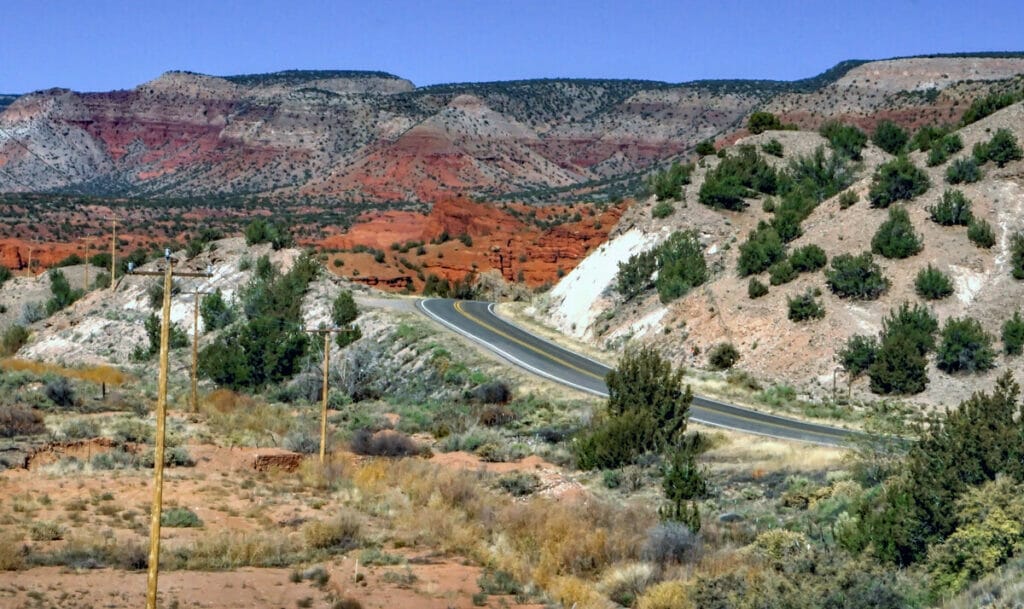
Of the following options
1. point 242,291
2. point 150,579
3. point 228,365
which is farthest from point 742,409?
point 242,291

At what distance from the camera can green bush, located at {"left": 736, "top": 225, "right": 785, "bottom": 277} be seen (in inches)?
2172

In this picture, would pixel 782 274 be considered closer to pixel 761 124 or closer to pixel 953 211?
pixel 953 211

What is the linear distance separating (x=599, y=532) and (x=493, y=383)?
74.0 feet

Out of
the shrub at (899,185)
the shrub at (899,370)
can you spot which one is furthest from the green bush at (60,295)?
Answer: the shrub at (899,370)

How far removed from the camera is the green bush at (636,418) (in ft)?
112

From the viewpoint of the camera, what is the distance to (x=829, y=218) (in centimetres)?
5844

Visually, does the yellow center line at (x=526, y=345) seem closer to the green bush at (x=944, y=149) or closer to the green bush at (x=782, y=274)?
the green bush at (x=782, y=274)

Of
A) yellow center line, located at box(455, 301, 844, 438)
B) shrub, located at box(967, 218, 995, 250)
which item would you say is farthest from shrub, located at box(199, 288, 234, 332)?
shrub, located at box(967, 218, 995, 250)

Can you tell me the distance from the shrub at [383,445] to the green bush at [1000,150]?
31.8 metres

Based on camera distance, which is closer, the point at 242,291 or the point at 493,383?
the point at 493,383

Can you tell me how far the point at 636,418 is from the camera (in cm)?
3484

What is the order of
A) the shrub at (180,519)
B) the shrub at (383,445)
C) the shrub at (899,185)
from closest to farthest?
the shrub at (180,519)
the shrub at (383,445)
the shrub at (899,185)

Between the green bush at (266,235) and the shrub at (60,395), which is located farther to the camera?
the green bush at (266,235)

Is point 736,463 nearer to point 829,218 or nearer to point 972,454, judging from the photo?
point 972,454
